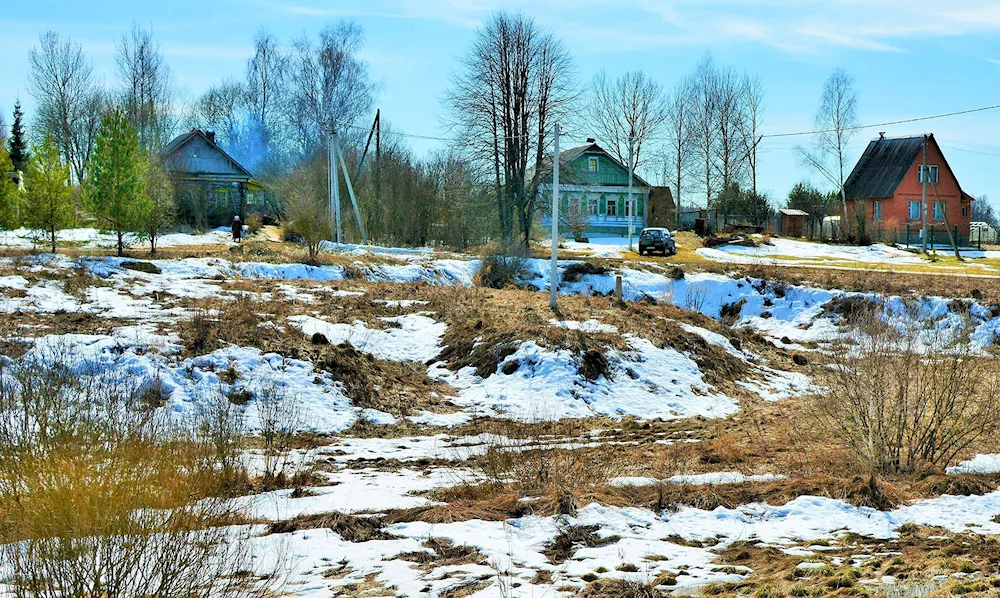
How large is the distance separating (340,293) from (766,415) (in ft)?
41.4

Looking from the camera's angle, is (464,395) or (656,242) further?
(656,242)

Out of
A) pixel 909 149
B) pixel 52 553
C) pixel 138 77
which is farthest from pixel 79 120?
pixel 52 553

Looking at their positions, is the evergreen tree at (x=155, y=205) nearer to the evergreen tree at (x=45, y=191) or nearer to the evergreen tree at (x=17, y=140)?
the evergreen tree at (x=45, y=191)

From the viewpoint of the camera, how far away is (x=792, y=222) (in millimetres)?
63781

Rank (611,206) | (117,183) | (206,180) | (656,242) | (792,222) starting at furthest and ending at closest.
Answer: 1. (792,222)
2. (611,206)
3. (206,180)
4. (656,242)
5. (117,183)

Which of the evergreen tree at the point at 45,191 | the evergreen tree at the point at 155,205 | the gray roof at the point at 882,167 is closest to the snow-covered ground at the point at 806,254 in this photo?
the gray roof at the point at 882,167

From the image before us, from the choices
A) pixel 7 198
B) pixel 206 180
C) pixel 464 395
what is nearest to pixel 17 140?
pixel 206 180

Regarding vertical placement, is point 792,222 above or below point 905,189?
below

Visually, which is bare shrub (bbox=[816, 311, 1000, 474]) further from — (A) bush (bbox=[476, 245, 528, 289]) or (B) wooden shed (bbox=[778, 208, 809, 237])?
(B) wooden shed (bbox=[778, 208, 809, 237])

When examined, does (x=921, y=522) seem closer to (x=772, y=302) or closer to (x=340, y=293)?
(x=340, y=293)

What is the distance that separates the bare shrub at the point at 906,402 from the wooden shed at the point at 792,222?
5407cm

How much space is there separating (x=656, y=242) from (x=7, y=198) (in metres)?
30.8

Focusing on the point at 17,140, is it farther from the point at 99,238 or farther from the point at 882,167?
the point at 882,167

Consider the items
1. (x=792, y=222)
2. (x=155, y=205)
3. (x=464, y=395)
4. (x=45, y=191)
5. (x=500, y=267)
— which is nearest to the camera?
(x=464, y=395)
